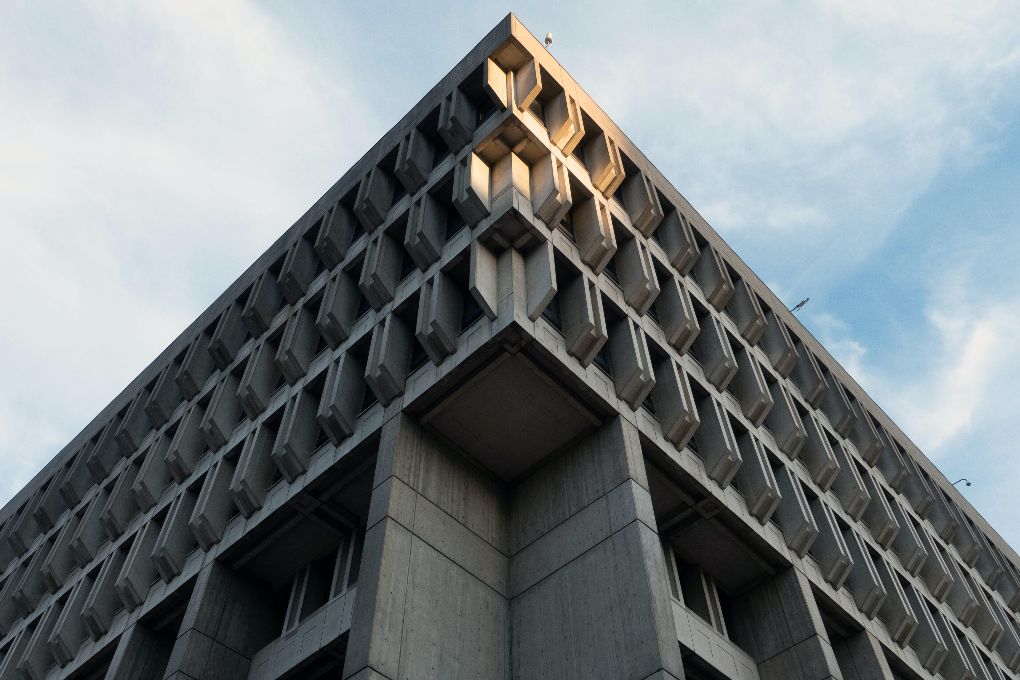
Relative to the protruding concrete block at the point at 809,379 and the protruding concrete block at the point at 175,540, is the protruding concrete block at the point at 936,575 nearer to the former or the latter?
the protruding concrete block at the point at 809,379

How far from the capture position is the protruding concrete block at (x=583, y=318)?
23.6 m

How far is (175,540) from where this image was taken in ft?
89.9

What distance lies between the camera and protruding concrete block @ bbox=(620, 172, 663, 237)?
98.4 ft

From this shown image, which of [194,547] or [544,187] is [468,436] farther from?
[194,547]

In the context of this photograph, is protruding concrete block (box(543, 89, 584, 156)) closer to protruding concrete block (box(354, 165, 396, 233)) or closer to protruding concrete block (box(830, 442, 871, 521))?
protruding concrete block (box(354, 165, 396, 233))

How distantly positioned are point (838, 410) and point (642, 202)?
12.5 meters

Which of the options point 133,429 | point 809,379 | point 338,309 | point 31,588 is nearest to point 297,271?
point 338,309

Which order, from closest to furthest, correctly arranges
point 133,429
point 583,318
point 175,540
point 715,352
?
point 583,318, point 175,540, point 715,352, point 133,429

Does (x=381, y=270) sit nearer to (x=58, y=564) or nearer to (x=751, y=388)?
(x=751, y=388)

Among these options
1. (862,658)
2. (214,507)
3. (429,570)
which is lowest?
(429,570)

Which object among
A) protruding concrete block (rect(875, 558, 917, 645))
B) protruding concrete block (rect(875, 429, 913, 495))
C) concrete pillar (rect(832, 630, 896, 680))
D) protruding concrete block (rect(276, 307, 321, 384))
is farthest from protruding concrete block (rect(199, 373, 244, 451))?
protruding concrete block (rect(875, 429, 913, 495))

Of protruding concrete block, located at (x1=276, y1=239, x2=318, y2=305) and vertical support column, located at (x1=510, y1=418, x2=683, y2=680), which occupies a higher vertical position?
protruding concrete block, located at (x1=276, y1=239, x2=318, y2=305)

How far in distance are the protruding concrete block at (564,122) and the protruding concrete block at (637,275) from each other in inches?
136

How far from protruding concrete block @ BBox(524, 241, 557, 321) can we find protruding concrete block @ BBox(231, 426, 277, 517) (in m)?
6.05
